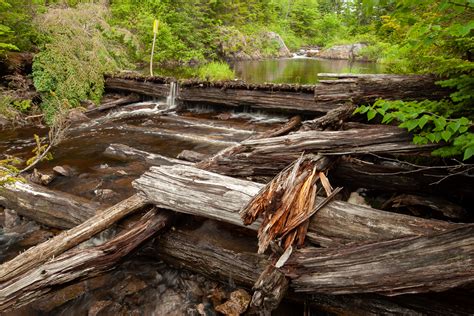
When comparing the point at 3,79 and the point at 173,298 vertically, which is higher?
the point at 3,79

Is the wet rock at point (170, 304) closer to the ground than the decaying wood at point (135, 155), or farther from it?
closer to the ground

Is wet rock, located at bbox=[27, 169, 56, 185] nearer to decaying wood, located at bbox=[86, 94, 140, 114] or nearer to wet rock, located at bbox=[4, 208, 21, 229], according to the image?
wet rock, located at bbox=[4, 208, 21, 229]

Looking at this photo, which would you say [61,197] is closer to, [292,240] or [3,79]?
[292,240]

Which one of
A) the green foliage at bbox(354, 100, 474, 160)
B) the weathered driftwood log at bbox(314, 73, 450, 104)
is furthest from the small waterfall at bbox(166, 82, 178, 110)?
the green foliage at bbox(354, 100, 474, 160)

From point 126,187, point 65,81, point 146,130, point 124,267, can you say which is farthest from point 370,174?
point 65,81

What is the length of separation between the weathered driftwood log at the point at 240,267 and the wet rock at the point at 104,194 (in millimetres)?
1851

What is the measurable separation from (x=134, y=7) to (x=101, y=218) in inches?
797

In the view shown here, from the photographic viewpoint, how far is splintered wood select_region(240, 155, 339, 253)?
2.90 metres

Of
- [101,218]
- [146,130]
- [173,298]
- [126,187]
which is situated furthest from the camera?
[146,130]

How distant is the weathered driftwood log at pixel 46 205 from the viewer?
4.50 meters

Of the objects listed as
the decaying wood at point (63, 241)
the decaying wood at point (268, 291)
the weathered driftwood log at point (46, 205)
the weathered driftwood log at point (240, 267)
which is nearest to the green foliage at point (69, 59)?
the weathered driftwood log at point (46, 205)

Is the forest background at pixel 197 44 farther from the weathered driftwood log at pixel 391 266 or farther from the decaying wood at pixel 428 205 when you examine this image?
the decaying wood at pixel 428 205

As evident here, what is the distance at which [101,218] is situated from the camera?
3.80m

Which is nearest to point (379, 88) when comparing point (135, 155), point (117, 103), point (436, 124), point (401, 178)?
point (401, 178)
